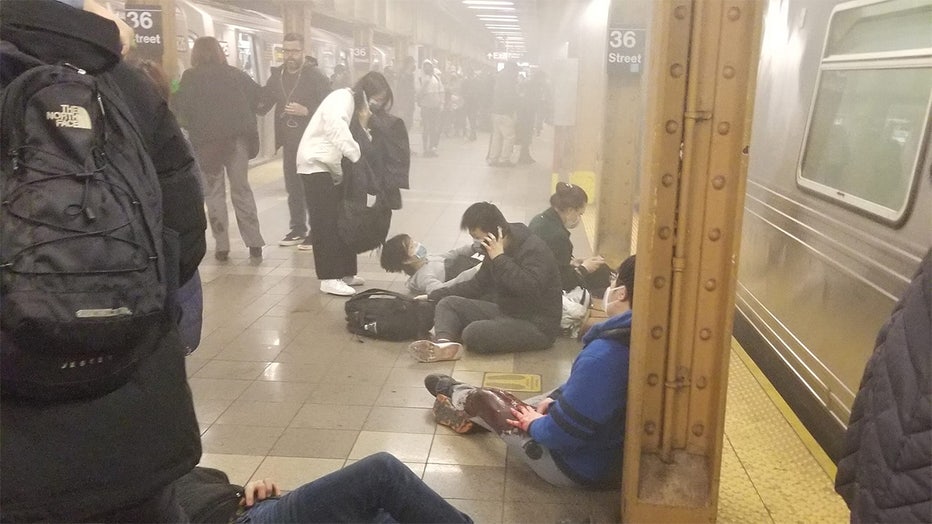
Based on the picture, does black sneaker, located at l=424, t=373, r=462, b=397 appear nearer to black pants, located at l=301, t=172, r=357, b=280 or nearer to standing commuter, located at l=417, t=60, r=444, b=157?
black pants, located at l=301, t=172, r=357, b=280

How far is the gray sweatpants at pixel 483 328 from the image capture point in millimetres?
4352

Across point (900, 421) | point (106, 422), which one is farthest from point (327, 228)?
point (900, 421)

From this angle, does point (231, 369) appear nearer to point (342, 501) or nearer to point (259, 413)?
point (259, 413)

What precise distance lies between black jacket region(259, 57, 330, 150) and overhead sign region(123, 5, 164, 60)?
0.92 metres

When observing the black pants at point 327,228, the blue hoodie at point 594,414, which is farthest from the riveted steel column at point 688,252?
the black pants at point 327,228

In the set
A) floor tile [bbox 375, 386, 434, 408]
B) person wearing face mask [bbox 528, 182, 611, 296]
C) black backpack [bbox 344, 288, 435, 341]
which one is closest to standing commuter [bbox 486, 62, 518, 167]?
person wearing face mask [bbox 528, 182, 611, 296]

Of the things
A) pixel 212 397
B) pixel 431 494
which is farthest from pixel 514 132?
pixel 431 494

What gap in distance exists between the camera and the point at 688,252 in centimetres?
234

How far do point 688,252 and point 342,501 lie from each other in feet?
4.29

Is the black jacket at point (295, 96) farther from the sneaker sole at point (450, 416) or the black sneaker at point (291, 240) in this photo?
the sneaker sole at point (450, 416)

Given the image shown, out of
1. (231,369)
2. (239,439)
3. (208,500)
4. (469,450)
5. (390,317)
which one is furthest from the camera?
(390,317)

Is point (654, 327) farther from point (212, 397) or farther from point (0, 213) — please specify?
point (212, 397)

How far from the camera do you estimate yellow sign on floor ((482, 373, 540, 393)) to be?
13.0ft

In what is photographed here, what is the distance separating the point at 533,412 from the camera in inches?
119
